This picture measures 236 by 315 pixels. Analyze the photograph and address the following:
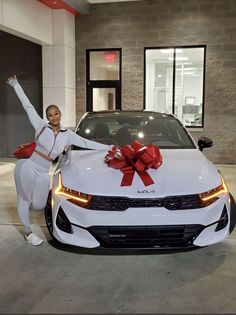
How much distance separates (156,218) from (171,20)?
928 cm

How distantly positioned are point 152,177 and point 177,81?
901 centimetres

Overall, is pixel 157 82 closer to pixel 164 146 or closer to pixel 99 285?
pixel 164 146

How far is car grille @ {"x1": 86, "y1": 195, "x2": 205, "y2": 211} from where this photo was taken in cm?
359

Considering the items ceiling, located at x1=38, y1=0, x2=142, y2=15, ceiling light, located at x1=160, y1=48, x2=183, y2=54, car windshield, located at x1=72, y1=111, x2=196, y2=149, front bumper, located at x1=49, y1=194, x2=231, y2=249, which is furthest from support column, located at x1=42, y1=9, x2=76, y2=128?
front bumper, located at x1=49, y1=194, x2=231, y2=249

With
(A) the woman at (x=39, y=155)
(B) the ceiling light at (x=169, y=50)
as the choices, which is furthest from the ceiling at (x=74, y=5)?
(A) the woman at (x=39, y=155)

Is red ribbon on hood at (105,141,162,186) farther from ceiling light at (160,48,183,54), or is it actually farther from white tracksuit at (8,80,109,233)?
ceiling light at (160,48,183,54)

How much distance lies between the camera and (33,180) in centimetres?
427

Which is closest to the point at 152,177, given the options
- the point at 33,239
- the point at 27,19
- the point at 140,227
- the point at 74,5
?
the point at 140,227

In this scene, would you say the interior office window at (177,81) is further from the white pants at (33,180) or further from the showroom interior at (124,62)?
the white pants at (33,180)

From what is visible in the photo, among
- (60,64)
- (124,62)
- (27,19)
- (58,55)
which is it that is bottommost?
(60,64)

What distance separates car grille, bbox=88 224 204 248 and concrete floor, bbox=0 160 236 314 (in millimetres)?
285

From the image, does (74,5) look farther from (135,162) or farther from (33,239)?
(135,162)

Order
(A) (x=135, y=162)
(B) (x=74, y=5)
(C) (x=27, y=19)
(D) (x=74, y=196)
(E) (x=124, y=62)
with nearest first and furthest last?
(D) (x=74, y=196) < (A) (x=135, y=162) < (C) (x=27, y=19) < (B) (x=74, y=5) < (E) (x=124, y=62)

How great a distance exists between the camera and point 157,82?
40.8 feet
